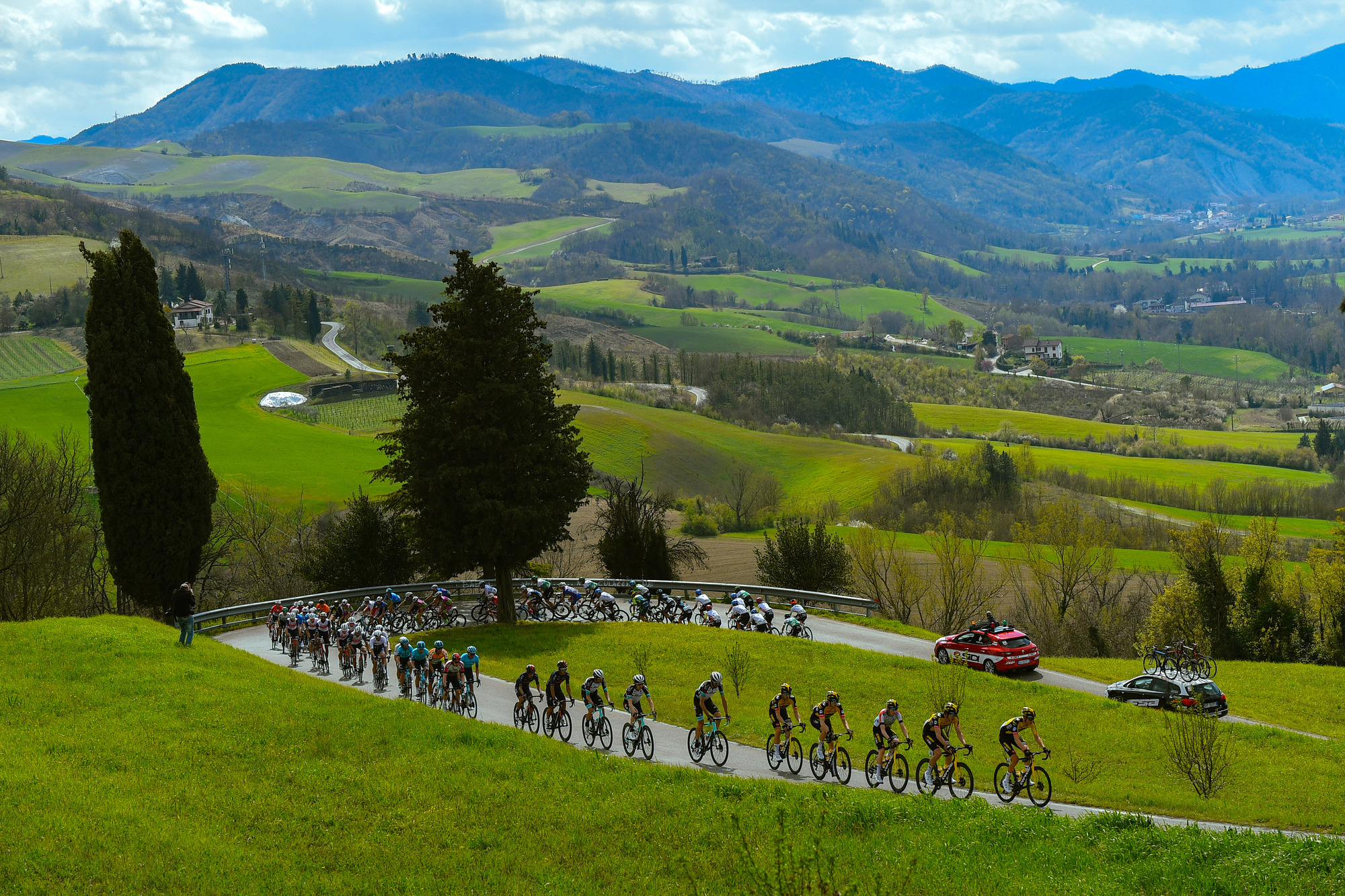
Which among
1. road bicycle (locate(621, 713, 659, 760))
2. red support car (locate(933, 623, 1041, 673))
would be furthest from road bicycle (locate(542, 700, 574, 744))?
red support car (locate(933, 623, 1041, 673))

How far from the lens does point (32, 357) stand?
472ft

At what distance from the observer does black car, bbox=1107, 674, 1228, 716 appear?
31.2 metres

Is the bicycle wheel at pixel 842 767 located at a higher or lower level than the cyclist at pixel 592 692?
lower

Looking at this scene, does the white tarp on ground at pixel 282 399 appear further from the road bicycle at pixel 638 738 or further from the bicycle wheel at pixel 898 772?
the bicycle wheel at pixel 898 772

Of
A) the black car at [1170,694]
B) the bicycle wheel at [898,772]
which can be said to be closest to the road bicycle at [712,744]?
the bicycle wheel at [898,772]

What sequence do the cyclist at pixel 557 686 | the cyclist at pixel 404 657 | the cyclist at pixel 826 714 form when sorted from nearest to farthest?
the cyclist at pixel 826 714 < the cyclist at pixel 557 686 < the cyclist at pixel 404 657

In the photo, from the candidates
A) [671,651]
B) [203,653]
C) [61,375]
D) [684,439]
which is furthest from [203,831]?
[61,375]

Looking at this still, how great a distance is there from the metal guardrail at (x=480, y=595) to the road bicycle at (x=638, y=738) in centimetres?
2141

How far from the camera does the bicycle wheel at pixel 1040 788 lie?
68.9ft

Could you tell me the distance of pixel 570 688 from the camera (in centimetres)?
3084

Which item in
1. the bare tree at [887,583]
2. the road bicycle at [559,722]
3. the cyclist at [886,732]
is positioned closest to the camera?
the cyclist at [886,732]

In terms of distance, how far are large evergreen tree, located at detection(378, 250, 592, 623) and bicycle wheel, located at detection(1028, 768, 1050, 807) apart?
23484 millimetres

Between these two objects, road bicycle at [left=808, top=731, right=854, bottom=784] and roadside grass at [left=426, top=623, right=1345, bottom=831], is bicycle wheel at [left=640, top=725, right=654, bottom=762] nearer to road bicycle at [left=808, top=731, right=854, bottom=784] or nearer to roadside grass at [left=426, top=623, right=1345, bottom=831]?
roadside grass at [left=426, top=623, right=1345, bottom=831]

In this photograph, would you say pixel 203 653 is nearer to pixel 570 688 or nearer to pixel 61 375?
pixel 570 688
